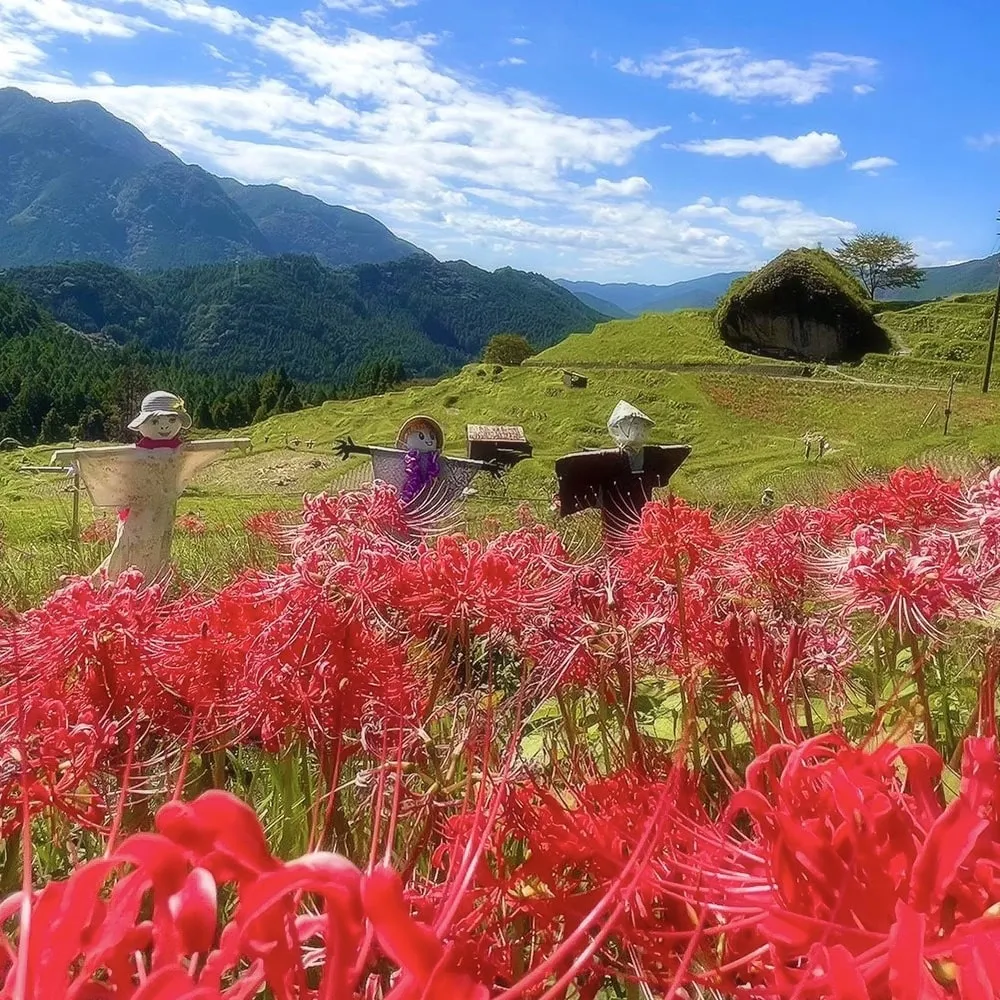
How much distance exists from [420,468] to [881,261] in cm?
5909

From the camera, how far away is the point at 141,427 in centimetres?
413

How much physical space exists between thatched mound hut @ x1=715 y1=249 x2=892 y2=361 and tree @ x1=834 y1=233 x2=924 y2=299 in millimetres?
23835

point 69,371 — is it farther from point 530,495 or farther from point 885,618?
point 885,618

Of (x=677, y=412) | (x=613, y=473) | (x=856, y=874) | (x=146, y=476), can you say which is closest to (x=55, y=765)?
(x=856, y=874)

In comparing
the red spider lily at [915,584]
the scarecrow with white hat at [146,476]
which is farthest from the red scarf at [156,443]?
the red spider lily at [915,584]

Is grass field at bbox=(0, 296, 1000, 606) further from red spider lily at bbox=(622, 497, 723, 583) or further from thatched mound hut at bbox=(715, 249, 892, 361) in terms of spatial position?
red spider lily at bbox=(622, 497, 723, 583)

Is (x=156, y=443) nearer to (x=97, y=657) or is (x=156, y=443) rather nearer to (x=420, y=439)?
(x=420, y=439)

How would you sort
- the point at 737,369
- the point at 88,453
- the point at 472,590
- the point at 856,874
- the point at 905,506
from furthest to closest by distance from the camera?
the point at 737,369 → the point at 88,453 → the point at 905,506 → the point at 472,590 → the point at 856,874

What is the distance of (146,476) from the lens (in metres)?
4.00

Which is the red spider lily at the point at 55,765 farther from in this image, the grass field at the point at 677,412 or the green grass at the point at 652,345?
the green grass at the point at 652,345

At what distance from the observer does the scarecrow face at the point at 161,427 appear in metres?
4.13

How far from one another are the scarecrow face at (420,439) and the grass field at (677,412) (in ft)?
23.8

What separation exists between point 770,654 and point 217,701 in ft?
2.99

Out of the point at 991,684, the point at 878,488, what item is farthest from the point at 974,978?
the point at 878,488
